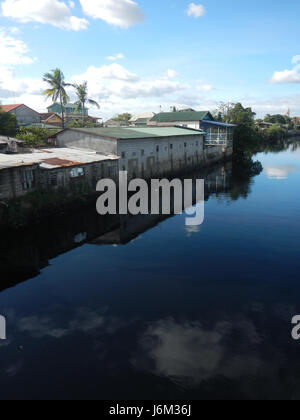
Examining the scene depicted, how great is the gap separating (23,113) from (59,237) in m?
59.2

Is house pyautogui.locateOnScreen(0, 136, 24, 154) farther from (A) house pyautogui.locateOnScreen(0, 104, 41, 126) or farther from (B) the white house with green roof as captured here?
(A) house pyautogui.locateOnScreen(0, 104, 41, 126)

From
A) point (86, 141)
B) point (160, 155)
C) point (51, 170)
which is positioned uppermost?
point (86, 141)

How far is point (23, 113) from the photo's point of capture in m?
71.6

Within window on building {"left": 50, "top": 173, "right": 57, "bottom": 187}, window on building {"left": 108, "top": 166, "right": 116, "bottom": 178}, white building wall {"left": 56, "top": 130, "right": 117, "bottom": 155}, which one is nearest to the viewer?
window on building {"left": 50, "top": 173, "right": 57, "bottom": 187}

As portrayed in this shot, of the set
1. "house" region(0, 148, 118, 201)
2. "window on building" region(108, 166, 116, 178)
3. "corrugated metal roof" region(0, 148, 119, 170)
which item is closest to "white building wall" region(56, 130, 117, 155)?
"corrugated metal roof" region(0, 148, 119, 170)

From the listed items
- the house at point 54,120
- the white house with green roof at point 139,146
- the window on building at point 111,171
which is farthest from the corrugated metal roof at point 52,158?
the house at point 54,120

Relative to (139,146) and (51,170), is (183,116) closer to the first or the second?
(139,146)

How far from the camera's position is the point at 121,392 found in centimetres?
992

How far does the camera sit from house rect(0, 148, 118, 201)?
23938 millimetres

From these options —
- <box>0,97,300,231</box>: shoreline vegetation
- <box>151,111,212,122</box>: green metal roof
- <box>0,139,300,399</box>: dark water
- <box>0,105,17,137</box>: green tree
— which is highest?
<box>151,111,212,122</box>: green metal roof

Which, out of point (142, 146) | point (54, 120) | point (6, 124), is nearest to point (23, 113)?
point (54, 120)

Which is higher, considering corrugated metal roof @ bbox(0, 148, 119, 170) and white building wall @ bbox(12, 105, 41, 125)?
white building wall @ bbox(12, 105, 41, 125)

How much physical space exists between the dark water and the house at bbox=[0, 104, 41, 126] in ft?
181
